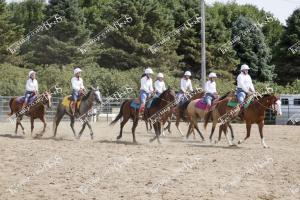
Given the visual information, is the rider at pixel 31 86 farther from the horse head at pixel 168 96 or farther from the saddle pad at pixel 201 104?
the saddle pad at pixel 201 104

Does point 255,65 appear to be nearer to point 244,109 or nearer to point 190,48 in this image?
point 190,48

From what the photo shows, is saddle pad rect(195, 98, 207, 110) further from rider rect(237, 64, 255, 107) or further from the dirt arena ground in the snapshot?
the dirt arena ground

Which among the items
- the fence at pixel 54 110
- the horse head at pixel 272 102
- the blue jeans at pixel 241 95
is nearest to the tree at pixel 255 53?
the fence at pixel 54 110

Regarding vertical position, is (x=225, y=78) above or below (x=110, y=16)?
below

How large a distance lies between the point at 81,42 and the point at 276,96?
33876 mm

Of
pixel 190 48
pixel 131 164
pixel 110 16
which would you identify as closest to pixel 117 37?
pixel 110 16

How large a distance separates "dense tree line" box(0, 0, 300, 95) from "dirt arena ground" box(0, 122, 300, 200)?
24.8 m

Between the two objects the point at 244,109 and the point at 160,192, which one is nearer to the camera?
the point at 160,192

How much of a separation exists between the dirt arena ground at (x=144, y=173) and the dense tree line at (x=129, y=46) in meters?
24.8

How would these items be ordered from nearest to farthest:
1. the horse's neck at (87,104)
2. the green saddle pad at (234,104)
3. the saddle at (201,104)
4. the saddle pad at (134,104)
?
the green saddle pad at (234,104) → the saddle pad at (134,104) → the horse's neck at (87,104) → the saddle at (201,104)

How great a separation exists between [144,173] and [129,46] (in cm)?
4238

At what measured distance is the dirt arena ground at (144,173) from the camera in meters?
11.1

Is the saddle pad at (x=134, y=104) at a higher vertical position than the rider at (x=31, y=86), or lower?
lower

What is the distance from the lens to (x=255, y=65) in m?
59.2
